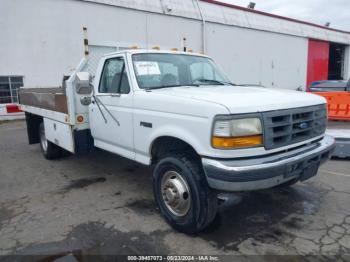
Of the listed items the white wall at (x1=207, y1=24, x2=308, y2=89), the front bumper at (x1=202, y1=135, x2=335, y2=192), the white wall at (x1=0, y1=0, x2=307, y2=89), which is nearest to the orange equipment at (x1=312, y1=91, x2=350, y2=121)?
the white wall at (x1=0, y1=0, x2=307, y2=89)

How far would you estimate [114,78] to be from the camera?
441 centimetres

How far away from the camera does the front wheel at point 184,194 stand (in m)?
3.11

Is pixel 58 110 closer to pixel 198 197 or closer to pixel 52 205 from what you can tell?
pixel 52 205

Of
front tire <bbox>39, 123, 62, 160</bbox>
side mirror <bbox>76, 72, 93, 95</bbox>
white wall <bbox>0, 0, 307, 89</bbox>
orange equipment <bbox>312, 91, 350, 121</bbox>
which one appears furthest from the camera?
white wall <bbox>0, 0, 307, 89</bbox>

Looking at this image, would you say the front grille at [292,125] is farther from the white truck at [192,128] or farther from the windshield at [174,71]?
the windshield at [174,71]

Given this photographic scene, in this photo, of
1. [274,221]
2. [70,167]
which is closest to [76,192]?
[70,167]

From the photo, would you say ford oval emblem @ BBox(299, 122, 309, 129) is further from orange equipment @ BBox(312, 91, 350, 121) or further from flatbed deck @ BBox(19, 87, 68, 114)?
orange equipment @ BBox(312, 91, 350, 121)

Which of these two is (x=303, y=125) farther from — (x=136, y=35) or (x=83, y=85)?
(x=136, y=35)

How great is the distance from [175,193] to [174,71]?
1827mm

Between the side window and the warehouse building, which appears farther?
the warehouse building

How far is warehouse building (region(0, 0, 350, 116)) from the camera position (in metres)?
12.1

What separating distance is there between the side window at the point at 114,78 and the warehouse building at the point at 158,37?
1.12m

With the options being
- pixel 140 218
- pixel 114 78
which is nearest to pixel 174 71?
pixel 114 78

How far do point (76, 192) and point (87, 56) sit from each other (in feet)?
7.51
